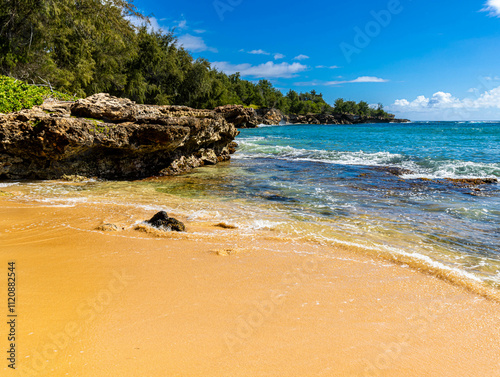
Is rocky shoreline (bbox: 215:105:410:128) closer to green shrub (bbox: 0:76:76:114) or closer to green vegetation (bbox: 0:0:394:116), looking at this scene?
green vegetation (bbox: 0:0:394:116)

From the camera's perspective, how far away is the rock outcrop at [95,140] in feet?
28.4

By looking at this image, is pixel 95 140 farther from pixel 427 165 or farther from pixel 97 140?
pixel 427 165

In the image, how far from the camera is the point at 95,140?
946cm

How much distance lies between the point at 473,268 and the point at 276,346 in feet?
11.1

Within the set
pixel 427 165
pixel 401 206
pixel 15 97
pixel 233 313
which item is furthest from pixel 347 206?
pixel 15 97

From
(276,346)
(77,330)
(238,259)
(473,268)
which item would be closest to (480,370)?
(276,346)

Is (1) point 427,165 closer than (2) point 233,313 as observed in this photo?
No

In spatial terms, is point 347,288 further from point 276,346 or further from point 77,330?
point 77,330

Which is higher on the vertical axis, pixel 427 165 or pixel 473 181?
pixel 427 165

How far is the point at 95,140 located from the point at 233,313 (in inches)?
344

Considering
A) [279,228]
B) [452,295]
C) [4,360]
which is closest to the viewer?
[4,360]

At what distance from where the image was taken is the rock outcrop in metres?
8.66

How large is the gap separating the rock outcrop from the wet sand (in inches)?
212

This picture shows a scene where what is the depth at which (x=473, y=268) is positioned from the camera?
4051 mm
